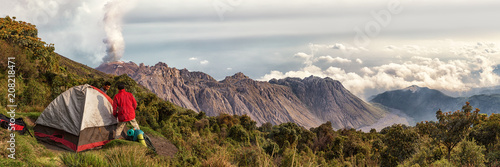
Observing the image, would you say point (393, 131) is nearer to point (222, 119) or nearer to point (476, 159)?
point (476, 159)

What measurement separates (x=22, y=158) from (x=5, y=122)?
13.1 ft

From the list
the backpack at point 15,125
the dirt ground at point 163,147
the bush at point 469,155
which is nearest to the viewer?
the backpack at point 15,125

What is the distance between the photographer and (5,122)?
34.7ft

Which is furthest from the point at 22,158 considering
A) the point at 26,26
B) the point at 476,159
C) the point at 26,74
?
the point at 26,26

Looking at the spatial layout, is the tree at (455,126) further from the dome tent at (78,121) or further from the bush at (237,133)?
the bush at (237,133)

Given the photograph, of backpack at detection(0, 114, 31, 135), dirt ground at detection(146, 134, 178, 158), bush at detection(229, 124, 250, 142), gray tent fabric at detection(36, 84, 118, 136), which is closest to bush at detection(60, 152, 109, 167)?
Result: backpack at detection(0, 114, 31, 135)

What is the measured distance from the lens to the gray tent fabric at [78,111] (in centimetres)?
1252

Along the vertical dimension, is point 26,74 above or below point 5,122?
above

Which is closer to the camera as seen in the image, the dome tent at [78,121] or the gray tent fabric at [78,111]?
the dome tent at [78,121]

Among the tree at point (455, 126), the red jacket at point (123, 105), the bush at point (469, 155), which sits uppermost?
the red jacket at point (123, 105)

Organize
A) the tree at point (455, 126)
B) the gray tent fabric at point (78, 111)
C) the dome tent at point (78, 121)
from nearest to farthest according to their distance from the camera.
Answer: the dome tent at point (78, 121) → the gray tent fabric at point (78, 111) → the tree at point (455, 126)

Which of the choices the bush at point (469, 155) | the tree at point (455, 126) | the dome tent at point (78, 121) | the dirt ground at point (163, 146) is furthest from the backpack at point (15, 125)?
the tree at point (455, 126)

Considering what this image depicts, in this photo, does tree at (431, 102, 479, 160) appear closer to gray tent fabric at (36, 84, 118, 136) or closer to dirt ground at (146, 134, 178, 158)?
dirt ground at (146, 134, 178, 158)

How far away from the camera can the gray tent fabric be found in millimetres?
12523
